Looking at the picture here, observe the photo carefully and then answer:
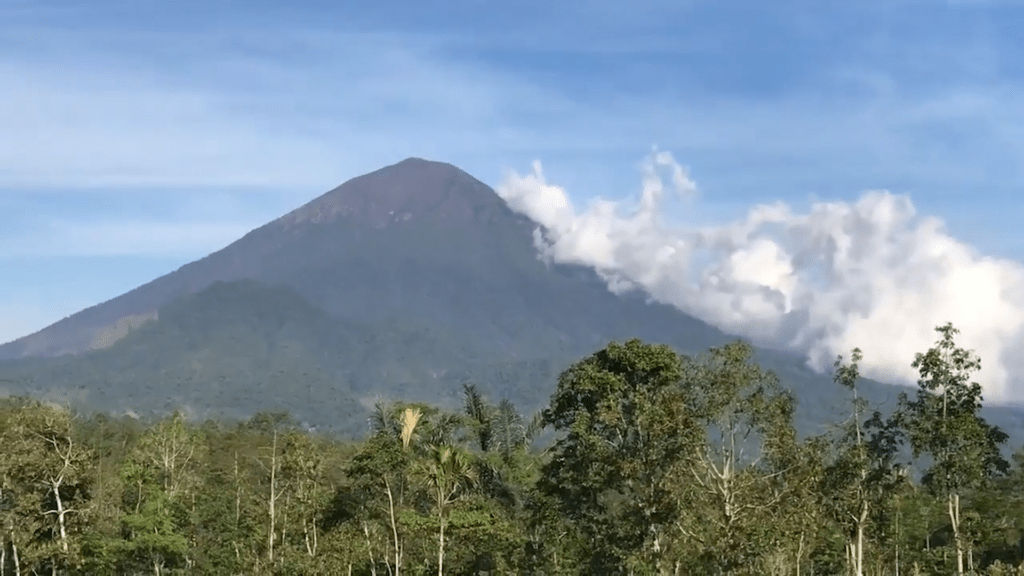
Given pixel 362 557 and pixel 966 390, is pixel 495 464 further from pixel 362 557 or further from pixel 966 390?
pixel 966 390

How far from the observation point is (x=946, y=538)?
3187 inches

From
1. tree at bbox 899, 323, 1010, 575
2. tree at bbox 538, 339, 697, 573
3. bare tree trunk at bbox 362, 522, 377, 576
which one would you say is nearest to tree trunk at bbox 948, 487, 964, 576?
tree at bbox 899, 323, 1010, 575

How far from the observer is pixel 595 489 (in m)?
47.6

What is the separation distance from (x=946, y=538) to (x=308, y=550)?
52100 mm

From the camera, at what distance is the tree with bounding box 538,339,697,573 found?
3934 centimetres

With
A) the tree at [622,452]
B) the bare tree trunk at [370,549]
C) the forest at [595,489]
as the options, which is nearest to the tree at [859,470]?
the forest at [595,489]

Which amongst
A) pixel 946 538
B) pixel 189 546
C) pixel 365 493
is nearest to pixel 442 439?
pixel 365 493

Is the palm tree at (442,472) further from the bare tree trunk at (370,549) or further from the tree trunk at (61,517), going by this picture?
the tree trunk at (61,517)

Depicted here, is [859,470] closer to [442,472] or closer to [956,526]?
[956,526]

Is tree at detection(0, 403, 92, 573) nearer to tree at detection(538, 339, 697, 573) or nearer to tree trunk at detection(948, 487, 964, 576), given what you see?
tree at detection(538, 339, 697, 573)

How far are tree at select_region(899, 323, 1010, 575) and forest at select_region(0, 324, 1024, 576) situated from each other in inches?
3.2

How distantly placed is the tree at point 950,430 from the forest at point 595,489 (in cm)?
8

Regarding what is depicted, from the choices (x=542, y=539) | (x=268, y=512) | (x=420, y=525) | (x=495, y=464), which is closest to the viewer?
(x=420, y=525)

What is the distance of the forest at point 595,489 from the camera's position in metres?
39.5
